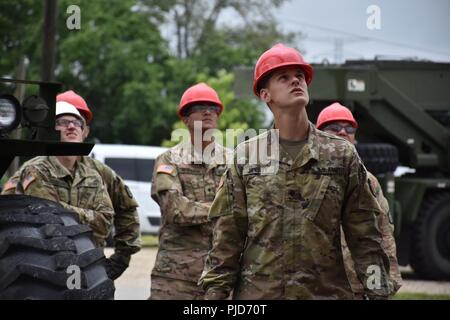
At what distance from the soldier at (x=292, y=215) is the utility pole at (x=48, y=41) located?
12.4 meters

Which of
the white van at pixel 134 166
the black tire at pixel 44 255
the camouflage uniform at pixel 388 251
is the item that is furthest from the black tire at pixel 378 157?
the white van at pixel 134 166

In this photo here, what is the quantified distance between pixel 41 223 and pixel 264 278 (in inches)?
38.8

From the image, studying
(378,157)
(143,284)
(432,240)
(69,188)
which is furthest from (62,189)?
(432,240)

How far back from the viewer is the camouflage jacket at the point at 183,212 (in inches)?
301

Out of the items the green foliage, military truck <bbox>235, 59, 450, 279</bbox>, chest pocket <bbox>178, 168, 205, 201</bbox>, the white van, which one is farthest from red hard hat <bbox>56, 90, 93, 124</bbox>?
Result: the green foliage

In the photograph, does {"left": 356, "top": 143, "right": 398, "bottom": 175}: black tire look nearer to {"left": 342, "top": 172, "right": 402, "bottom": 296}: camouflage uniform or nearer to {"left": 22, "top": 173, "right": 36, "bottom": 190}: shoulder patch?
{"left": 342, "top": 172, "right": 402, "bottom": 296}: camouflage uniform

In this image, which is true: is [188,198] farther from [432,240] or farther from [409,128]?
[409,128]

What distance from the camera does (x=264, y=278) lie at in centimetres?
494

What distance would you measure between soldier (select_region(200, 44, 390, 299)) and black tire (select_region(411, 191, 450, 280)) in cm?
1067

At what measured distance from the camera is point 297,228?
16.1 feet

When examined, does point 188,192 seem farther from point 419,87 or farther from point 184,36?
point 184,36

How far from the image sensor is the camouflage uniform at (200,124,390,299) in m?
4.90

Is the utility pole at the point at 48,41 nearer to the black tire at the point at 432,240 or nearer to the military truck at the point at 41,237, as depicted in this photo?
the black tire at the point at 432,240

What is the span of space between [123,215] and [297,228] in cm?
332
